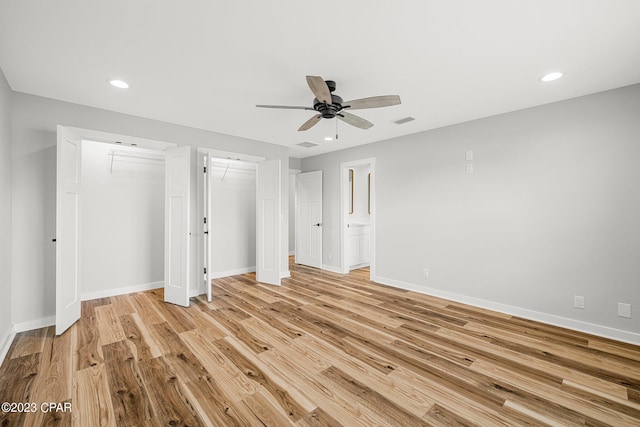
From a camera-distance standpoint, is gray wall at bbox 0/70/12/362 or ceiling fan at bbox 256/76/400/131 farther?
gray wall at bbox 0/70/12/362

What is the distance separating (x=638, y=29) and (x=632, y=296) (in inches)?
98.2

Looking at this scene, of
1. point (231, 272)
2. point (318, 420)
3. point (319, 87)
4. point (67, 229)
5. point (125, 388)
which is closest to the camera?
point (318, 420)

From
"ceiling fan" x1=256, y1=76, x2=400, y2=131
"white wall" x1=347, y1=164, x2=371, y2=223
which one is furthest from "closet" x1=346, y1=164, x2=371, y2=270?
"ceiling fan" x1=256, y1=76, x2=400, y2=131

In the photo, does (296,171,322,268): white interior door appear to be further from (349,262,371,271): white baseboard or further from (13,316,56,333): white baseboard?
(13,316,56,333): white baseboard

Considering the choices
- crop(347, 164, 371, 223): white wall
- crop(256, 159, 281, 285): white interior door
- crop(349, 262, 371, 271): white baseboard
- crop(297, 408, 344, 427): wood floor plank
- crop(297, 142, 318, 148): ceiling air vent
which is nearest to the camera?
crop(297, 408, 344, 427): wood floor plank

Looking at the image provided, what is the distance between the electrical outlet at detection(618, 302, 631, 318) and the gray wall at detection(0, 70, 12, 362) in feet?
19.6

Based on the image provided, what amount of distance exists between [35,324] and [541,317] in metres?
5.84

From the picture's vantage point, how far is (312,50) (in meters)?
2.19

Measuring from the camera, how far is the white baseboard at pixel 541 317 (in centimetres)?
280

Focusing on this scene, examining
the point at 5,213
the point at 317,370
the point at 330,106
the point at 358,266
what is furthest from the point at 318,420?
the point at 358,266

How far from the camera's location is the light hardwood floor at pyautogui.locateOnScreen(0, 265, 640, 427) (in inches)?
69.4

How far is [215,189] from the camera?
5.30m

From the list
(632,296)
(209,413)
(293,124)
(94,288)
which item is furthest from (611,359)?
A: (94,288)

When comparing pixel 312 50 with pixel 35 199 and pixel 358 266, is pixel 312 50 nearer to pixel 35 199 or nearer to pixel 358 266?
pixel 35 199
